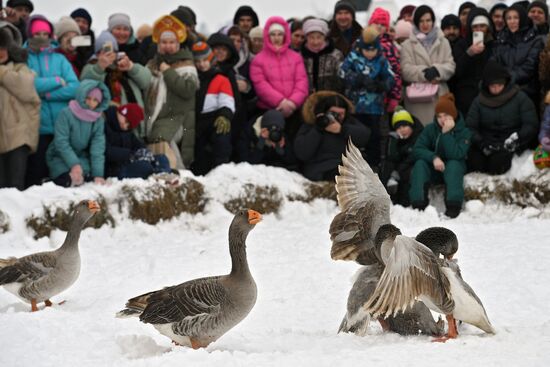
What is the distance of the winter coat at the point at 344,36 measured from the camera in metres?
11.8

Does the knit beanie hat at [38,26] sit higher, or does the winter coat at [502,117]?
the knit beanie hat at [38,26]

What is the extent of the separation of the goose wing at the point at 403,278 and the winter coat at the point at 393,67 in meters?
6.26

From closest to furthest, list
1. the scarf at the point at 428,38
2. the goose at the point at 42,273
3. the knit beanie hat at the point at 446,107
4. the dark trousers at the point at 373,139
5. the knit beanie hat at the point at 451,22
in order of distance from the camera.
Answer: the goose at the point at 42,273 < the knit beanie hat at the point at 446,107 < the dark trousers at the point at 373,139 < the scarf at the point at 428,38 < the knit beanie hat at the point at 451,22

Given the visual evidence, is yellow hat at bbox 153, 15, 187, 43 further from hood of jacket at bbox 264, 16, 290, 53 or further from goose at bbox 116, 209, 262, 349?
goose at bbox 116, 209, 262, 349

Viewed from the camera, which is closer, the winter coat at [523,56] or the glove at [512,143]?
the glove at [512,143]

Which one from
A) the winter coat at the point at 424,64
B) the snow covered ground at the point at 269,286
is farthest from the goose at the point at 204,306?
the winter coat at the point at 424,64

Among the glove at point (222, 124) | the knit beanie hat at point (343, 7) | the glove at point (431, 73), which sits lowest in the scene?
the glove at point (222, 124)

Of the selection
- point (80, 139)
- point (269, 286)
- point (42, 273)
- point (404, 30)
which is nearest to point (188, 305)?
point (42, 273)

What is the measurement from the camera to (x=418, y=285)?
17.4 ft

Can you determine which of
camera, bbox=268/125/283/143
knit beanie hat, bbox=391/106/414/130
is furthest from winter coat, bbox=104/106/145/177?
knit beanie hat, bbox=391/106/414/130

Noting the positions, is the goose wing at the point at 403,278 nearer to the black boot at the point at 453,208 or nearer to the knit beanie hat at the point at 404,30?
the black boot at the point at 453,208

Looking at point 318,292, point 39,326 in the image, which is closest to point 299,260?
point 318,292

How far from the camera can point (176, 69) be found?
10961 mm

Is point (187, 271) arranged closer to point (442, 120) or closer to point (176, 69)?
point (176, 69)
